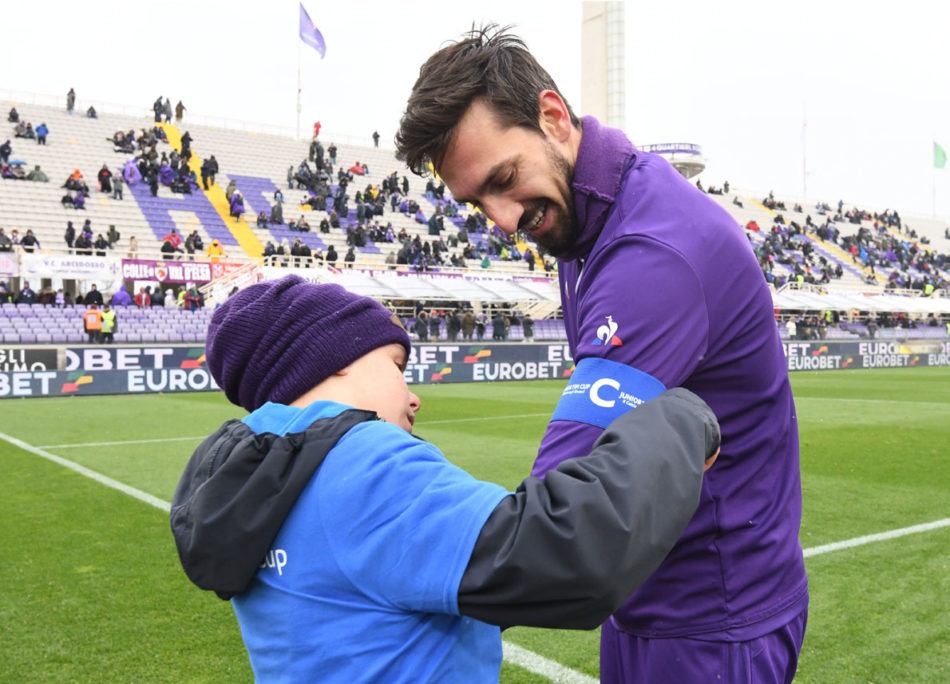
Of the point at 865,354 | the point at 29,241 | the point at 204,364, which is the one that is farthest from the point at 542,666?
the point at 865,354

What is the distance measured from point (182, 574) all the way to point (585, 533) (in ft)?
15.6

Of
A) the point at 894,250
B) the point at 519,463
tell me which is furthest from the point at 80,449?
the point at 894,250

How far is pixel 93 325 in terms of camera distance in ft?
66.1

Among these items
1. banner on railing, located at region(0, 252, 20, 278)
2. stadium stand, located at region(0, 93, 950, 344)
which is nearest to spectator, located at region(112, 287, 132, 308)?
stadium stand, located at region(0, 93, 950, 344)

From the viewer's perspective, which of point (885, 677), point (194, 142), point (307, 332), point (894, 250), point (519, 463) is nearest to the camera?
point (307, 332)

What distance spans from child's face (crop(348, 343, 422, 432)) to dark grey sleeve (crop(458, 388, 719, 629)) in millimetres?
417

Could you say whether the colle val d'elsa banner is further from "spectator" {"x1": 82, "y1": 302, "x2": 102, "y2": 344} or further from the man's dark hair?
the man's dark hair

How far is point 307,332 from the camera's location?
55.3 inches

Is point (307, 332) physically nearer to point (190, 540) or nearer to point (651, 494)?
point (190, 540)

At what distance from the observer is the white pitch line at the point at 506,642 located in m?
3.67

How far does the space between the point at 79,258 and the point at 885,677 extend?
23.8 meters

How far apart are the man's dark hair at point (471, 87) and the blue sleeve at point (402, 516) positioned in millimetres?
626

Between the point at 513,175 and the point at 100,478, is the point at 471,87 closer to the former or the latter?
the point at 513,175

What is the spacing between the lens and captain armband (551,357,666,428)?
1262mm
